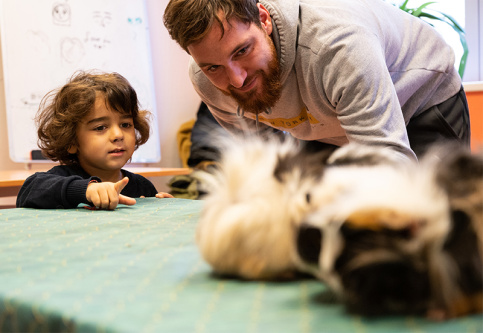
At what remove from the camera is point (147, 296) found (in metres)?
0.52

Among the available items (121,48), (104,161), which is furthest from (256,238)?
A: (121,48)

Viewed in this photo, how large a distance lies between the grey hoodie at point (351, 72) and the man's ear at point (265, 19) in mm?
16

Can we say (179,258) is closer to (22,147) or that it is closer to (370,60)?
(370,60)

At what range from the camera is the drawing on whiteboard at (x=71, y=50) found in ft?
11.1

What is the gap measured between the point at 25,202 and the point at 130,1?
2.56 metres

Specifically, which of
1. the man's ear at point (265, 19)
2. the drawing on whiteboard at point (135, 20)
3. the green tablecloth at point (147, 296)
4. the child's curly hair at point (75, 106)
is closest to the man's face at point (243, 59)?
the man's ear at point (265, 19)

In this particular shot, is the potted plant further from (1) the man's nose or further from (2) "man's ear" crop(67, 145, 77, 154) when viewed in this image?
(2) "man's ear" crop(67, 145, 77, 154)

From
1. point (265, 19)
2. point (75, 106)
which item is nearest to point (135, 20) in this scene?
point (75, 106)

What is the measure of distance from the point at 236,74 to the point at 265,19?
22 centimetres

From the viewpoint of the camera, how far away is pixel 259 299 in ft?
1.60

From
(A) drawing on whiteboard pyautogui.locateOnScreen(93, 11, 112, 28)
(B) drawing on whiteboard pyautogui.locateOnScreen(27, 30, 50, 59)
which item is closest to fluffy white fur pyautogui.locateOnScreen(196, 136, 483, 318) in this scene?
(B) drawing on whiteboard pyautogui.locateOnScreen(27, 30, 50, 59)

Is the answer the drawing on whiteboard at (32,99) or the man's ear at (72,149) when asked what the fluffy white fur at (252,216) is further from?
the drawing on whiteboard at (32,99)

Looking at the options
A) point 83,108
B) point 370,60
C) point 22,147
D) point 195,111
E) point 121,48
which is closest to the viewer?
point 370,60

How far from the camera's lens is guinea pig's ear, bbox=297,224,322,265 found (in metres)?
0.45
